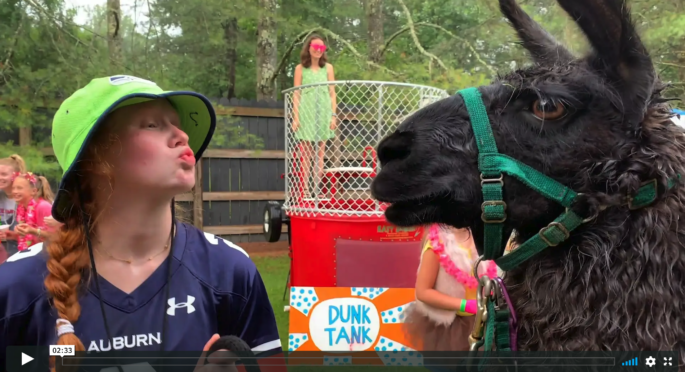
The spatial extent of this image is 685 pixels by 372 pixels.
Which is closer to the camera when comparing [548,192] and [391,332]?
[548,192]

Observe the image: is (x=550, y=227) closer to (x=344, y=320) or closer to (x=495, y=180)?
(x=495, y=180)

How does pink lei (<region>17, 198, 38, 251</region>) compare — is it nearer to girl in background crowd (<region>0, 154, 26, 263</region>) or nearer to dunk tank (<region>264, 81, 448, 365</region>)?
girl in background crowd (<region>0, 154, 26, 263</region>)

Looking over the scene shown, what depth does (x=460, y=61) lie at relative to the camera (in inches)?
288

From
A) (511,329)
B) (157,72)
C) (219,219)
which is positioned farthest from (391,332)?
(219,219)

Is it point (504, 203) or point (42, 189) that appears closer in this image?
point (504, 203)

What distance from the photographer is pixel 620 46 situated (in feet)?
4.25

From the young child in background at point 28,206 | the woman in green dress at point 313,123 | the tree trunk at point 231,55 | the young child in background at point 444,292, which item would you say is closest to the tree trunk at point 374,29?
the woman in green dress at point 313,123

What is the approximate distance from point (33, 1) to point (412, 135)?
5.00m

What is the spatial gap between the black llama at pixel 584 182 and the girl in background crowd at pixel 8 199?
4615 millimetres

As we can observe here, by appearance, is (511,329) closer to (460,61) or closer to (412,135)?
(412,135)
